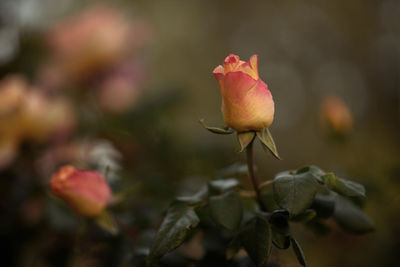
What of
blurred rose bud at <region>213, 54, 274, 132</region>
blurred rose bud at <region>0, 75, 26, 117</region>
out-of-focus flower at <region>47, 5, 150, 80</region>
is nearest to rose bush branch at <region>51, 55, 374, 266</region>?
blurred rose bud at <region>213, 54, 274, 132</region>

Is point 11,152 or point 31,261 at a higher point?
point 11,152

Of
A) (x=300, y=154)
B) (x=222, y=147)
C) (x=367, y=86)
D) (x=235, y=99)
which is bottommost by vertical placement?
(x=300, y=154)

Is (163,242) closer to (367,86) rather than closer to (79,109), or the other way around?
(79,109)

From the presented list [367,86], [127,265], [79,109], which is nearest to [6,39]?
[79,109]

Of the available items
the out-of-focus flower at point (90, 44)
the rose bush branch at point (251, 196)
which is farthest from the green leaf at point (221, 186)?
the out-of-focus flower at point (90, 44)

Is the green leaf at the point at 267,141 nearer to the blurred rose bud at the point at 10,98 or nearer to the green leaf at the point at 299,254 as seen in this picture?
the green leaf at the point at 299,254

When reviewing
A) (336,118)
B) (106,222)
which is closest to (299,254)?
(106,222)
